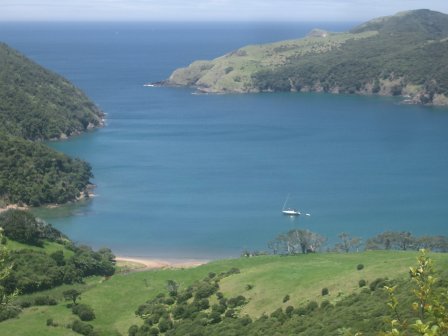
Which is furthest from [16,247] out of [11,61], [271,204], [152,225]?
[11,61]

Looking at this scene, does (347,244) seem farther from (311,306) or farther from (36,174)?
(36,174)

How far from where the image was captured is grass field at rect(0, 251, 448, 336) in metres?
38.5

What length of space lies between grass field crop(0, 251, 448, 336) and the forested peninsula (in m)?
32.2

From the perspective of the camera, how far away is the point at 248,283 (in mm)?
43688

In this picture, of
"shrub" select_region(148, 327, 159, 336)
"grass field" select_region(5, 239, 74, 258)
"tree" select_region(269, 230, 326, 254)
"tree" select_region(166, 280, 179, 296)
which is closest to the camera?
"shrub" select_region(148, 327, 159, 336)

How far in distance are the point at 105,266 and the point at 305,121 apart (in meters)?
92.2

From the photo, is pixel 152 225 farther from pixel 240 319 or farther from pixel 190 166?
pixel 240 319

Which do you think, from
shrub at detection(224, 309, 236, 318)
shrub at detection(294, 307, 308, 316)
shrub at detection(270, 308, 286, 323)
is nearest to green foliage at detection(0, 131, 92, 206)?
shrub at detection(224, 309, 236, 318)

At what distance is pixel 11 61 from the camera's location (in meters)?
139

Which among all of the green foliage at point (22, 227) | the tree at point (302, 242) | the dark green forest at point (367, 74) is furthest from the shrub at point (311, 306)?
the dark green forest at point (367, 74)

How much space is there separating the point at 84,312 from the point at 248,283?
31.1 ft

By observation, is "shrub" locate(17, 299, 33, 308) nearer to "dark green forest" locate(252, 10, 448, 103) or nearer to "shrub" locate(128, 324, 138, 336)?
"shrub" locate(128, 324, 138, 336)

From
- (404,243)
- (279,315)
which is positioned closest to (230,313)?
(279,315)

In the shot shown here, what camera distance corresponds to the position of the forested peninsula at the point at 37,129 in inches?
3313
